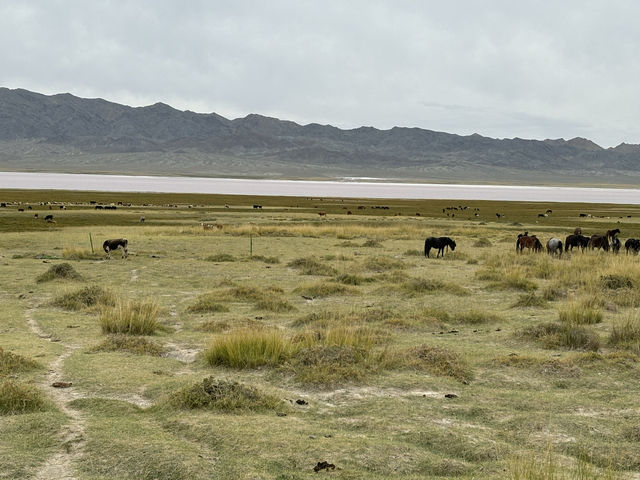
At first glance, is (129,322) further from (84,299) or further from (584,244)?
(584,244)

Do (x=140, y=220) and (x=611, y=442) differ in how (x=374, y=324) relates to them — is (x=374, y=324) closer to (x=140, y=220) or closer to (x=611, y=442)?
(x=611, y=442)

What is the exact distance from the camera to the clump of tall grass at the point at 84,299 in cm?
1672

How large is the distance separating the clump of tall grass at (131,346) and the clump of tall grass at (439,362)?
4841mm

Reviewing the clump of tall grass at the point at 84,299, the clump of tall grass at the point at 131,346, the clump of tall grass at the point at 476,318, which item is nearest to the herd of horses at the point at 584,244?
the clump of tall grass at the point at 476,318

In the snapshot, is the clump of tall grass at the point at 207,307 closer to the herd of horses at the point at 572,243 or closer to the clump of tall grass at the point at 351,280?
the clump of tall grass at the point at 351,280

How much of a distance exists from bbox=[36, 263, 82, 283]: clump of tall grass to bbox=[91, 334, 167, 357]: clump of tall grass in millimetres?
9728

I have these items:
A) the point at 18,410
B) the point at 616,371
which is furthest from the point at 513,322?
the point at 18,410

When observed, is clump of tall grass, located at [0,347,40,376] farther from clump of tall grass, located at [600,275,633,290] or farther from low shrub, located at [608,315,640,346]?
clump of tall grass, located at [600,275,633,290]

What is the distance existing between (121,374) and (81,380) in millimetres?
637

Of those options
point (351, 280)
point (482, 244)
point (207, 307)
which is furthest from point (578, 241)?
point (207, 307)

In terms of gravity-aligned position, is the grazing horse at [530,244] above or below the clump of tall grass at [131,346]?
above

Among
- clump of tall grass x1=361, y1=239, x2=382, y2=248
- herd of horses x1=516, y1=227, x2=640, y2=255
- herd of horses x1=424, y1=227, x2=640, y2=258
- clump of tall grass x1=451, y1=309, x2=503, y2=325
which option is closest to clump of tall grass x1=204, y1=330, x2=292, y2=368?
clump of tall grass x1=451, y1=309, x2=503, y2=325

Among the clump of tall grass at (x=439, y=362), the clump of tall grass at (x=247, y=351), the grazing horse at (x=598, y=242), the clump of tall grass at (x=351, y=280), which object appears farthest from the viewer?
the grazing horse at (x=598, y=242)

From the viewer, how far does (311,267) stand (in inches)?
993
